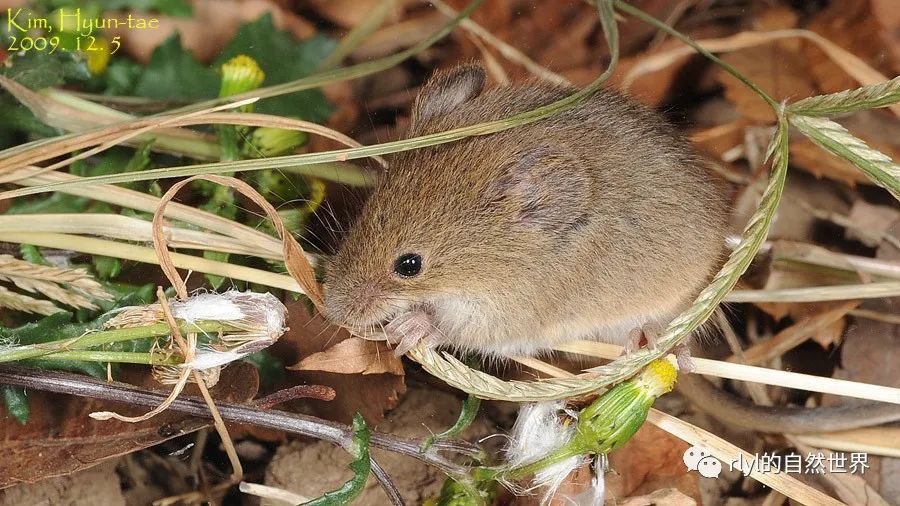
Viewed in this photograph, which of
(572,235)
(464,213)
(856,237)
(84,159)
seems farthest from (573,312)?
(84,159)

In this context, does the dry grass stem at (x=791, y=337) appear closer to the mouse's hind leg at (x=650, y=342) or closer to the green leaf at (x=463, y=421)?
the mouse's hind leg at (x=650, y=342)

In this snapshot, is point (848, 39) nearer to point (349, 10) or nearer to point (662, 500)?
point (349, 10)

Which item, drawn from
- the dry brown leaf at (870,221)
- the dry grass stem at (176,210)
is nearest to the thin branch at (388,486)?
the dry grass stem at (176,210)

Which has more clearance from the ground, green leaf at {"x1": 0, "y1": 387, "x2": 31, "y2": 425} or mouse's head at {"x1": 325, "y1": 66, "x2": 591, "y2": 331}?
mouse's head at {"x1": 325, "y1": 66, "x2": 591, "y2": 331}

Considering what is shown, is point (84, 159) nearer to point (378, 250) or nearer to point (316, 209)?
point (316, 209)

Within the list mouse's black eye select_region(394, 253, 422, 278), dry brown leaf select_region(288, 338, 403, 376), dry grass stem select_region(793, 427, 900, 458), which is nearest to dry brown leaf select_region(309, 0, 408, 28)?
mouse's black eye select_region(394, 253, 422, 278)

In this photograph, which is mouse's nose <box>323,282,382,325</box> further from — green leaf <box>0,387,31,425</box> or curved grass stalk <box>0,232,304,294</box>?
green leaf <box>0,387,31,425</box>
